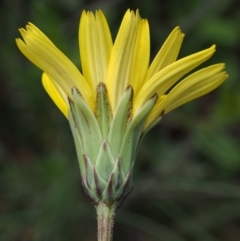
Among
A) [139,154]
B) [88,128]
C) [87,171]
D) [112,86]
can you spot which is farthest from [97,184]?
[139,154]

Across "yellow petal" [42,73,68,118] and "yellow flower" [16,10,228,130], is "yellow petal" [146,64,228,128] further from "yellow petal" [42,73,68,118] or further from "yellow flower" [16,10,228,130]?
Result: "yellow petal" [42,73,68,118]

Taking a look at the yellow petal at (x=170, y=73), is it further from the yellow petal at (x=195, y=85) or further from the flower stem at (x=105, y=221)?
the flower stem at (x=105, y=221)

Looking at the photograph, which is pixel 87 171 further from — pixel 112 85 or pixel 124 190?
pixel 112 85

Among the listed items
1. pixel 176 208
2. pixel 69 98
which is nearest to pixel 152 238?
pixel 176 208

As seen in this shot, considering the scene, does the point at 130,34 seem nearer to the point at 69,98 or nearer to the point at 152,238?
the point at 69,98

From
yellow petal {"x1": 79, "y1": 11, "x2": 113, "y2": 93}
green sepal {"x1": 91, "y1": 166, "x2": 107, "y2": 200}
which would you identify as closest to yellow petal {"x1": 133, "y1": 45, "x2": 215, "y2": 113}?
yellow petal {"x1": 79, "y1": 11, "x2": 113, "y2": 93}
